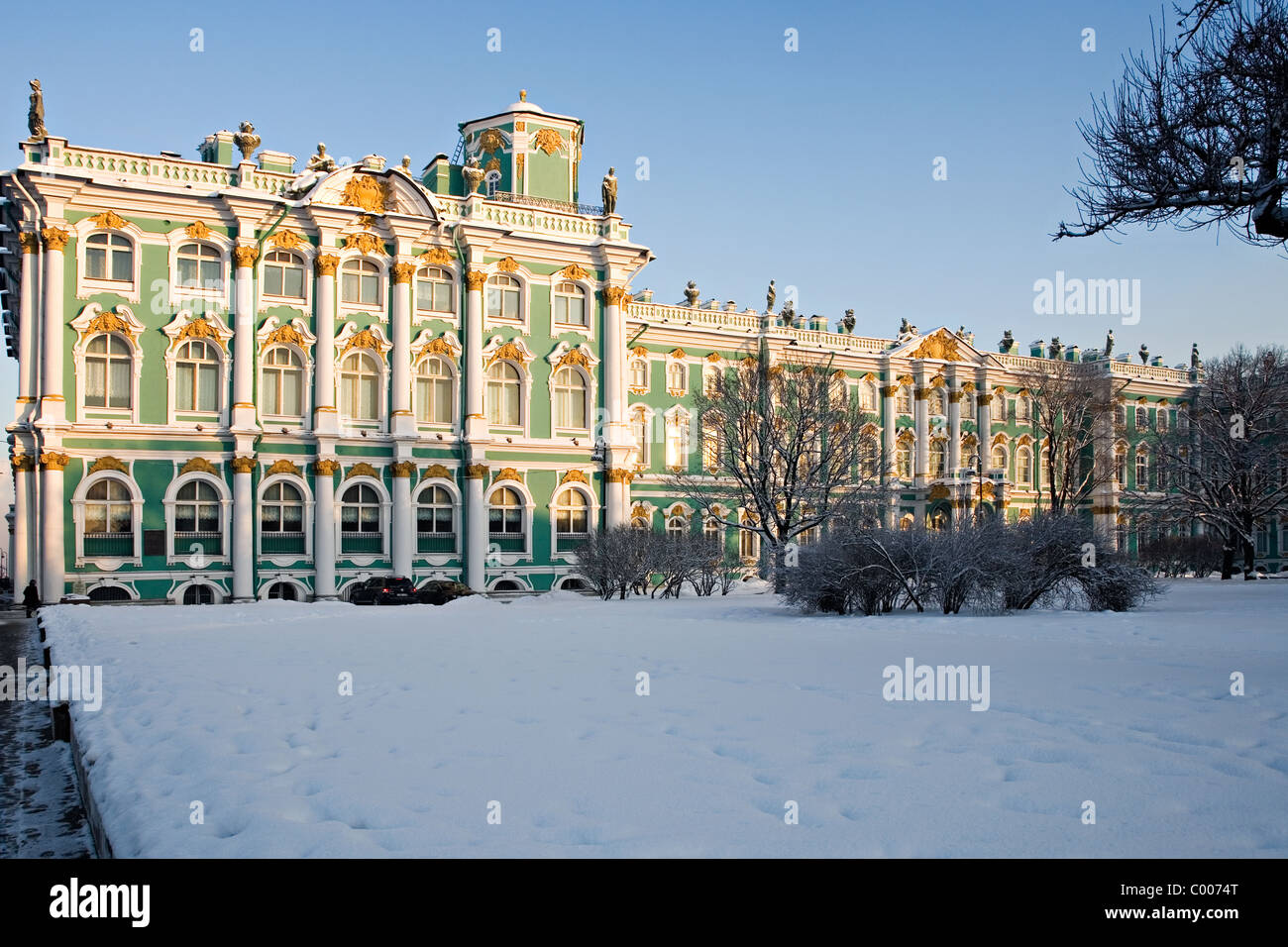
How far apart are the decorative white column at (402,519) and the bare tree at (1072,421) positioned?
28.5 meters

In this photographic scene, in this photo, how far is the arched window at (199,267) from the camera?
1361 inches

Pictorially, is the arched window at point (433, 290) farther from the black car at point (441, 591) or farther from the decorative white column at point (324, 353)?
the black car at point (441, 591)

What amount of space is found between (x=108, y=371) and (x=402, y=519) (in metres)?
10.6

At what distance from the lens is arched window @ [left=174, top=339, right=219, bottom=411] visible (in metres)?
34.6

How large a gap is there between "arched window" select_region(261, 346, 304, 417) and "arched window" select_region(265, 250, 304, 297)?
1936 millimetres

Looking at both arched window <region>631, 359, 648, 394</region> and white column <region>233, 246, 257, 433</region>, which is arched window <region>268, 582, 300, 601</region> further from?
arched window <region>631, 359, 648, 394</region>

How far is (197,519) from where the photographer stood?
34438 millimetres

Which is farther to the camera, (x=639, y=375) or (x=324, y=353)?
(x=639, y=375)

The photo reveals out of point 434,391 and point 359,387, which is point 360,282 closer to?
point 359,387

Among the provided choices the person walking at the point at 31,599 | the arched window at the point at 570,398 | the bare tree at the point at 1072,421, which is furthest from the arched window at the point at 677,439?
the person walking at the point at 31,599

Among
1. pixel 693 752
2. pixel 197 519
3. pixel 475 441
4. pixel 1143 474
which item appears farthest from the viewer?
pixel 1143 474

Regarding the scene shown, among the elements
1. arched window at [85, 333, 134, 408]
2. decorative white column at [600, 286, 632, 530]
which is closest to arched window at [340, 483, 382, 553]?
arched window at [85, 333, 134, 408]

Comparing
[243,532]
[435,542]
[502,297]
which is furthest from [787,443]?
[243,532]
